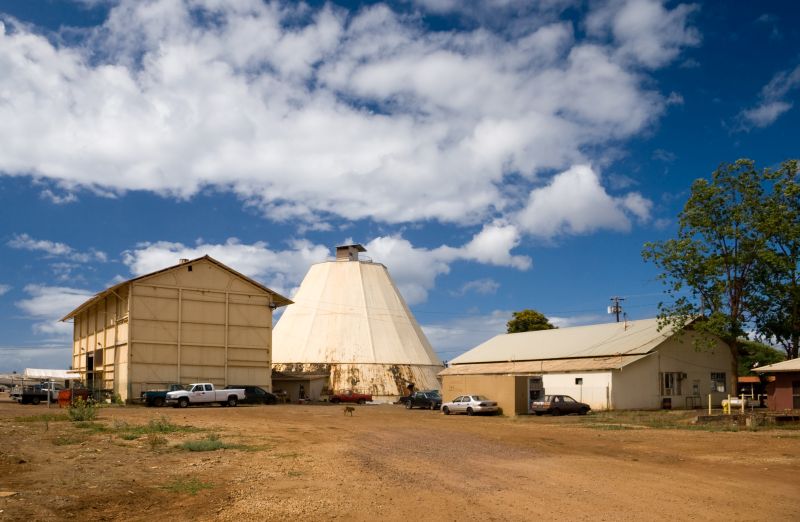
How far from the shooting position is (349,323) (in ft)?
248

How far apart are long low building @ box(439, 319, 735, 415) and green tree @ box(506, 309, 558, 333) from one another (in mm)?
25241

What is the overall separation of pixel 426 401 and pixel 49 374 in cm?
3943

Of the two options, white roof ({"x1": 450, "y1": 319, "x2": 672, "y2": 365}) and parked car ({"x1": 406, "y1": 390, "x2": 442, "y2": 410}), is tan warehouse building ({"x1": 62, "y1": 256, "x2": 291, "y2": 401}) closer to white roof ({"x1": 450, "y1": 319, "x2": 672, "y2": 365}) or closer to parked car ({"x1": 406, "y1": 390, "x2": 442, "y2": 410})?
parked car ({"x1": 406, "y1": 390, "x2": 442, "y2": 410})

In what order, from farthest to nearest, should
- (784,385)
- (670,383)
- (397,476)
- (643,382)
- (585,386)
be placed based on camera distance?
(670,383) < (585,386) < (643,382) < (784,385) < (397,476)

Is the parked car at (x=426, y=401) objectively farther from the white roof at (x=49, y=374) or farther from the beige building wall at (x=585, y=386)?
the white roof at (x=49, y=374)

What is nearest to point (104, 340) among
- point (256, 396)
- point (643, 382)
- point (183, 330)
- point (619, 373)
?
point (183, 330)

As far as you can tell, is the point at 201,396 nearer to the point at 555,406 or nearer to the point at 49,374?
the point at 555,406

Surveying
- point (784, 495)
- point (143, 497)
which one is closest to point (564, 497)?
point (784, 495)

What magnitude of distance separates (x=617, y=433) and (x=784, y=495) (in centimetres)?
1368

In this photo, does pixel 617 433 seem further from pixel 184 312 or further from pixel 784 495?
pixel 184 312

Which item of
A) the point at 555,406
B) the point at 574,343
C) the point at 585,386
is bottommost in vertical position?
the point at 555,406

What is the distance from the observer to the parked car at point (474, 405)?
39906 mm

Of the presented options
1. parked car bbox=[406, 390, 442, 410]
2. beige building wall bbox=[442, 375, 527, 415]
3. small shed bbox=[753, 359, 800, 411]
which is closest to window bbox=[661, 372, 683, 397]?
small shed bbox=[753, 359, 800, 411]

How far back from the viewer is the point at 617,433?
26.7 m
